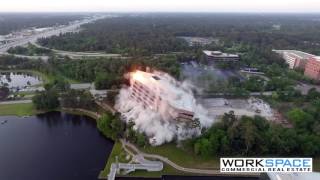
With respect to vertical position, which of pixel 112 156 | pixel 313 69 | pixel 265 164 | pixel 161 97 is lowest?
pixel 112 156

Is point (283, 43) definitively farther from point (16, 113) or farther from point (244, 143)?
point (16, 113)

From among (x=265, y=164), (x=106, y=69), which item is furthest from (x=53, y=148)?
(x=106, y=69)

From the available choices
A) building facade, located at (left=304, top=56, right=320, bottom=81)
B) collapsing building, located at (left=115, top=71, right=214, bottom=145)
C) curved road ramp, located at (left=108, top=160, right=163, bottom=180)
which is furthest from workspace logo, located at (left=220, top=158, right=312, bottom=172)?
building facade, located at (left=304, top=56, right=320, bottom=81)

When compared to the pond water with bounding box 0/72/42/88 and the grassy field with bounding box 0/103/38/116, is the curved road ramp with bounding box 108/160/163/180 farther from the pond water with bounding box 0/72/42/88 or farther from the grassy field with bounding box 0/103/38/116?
the pond water with bounding box 0/72/42/88

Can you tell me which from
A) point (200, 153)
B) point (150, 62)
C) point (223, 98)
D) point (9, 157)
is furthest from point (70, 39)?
point (200, 153)

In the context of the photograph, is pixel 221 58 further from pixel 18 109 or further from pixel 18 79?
pixel 18 109

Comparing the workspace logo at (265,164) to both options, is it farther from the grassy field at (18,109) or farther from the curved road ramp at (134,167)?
the grassy field at (18,109)
